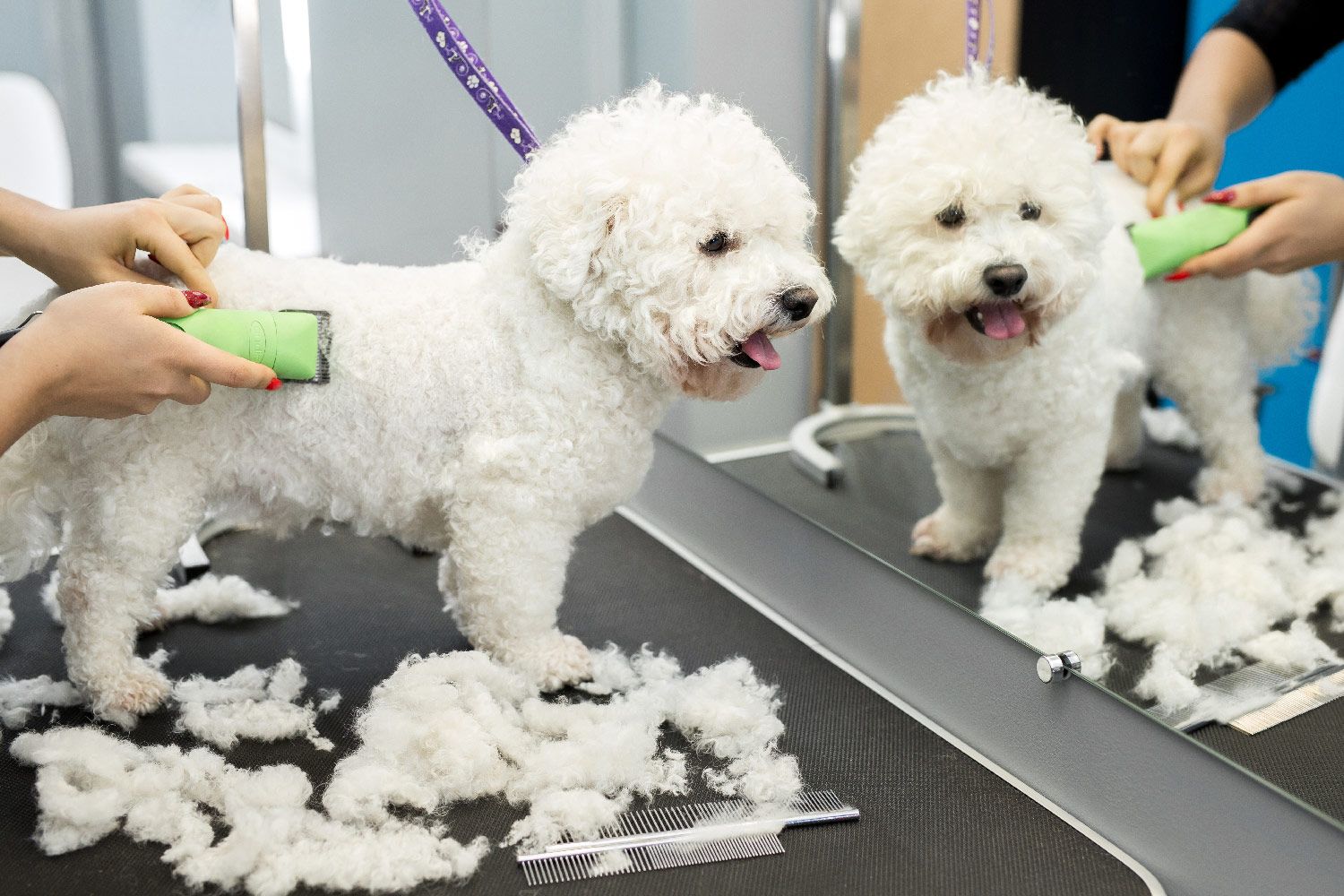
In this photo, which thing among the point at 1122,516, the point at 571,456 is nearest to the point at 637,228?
the point at 571,456

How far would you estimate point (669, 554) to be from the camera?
1505mm

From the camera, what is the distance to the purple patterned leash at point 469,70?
1.18 metres

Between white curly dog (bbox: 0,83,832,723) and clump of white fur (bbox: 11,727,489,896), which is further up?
white curly dog (bbox: 0,83,832,723)

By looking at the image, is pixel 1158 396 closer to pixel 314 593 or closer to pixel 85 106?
pixel 314 593

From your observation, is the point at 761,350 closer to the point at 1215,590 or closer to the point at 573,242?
the point at 573,242

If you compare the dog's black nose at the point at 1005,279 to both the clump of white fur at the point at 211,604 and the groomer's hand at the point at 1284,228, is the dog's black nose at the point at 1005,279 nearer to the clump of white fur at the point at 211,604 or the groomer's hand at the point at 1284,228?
the groomer's hand at the point at 1284,228

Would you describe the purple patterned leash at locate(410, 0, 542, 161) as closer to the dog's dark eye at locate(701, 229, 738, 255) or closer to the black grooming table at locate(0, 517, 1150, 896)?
the dog's dark eye at locate(701, 229, 738, 255)

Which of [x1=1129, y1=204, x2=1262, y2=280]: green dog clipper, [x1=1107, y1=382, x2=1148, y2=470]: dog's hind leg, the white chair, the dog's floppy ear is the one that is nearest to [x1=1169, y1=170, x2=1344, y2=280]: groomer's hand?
[x1=1129, y1=204, x2=1262, y2=280]: green dog clipper

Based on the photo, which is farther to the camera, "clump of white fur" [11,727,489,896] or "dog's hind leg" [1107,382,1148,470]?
"dog's hind leg" [1107,382,1148,470]

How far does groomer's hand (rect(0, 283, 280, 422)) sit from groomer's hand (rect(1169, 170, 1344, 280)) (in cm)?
94

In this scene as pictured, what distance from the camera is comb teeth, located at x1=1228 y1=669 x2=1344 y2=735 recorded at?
0.96 m

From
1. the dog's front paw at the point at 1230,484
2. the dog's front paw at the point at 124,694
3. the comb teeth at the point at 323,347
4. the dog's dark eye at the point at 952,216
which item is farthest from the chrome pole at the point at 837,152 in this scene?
the dog's front paw at the point at 124,694

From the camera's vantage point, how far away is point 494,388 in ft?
3.50

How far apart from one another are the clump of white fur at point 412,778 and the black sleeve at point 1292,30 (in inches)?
29.0
